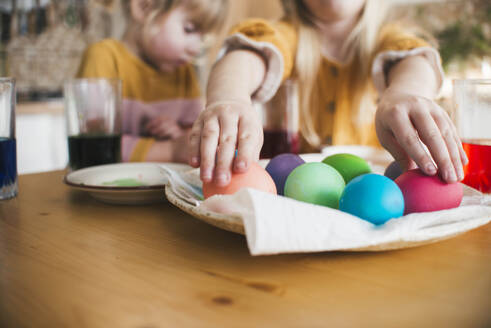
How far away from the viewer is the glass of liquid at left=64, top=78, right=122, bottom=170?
880 mm

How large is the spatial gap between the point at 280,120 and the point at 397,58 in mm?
321

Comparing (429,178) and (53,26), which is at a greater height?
(53,26)

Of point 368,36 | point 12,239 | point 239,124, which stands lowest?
point 12,239

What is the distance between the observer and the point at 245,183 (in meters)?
0.47

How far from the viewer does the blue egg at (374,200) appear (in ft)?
1.40

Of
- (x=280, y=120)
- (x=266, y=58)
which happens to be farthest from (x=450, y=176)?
(x=266, y=58)

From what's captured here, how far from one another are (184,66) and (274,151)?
43.8 inches

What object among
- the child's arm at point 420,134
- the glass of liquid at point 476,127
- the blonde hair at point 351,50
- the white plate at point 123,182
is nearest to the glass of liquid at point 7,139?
the white plate at point 123,182

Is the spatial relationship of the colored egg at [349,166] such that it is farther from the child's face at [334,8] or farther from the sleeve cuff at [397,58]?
the child's face at [334,8]

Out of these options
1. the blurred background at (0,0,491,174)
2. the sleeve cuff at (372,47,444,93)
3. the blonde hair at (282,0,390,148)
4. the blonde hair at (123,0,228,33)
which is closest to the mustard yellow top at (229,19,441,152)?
the blonde hair at (282,0,390,148)

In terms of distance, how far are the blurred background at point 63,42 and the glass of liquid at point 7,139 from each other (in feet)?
7.64

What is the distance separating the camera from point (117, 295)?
349mm

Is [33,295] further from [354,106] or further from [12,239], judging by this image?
[354,106]

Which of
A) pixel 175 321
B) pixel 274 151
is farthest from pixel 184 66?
pixel 175 321
